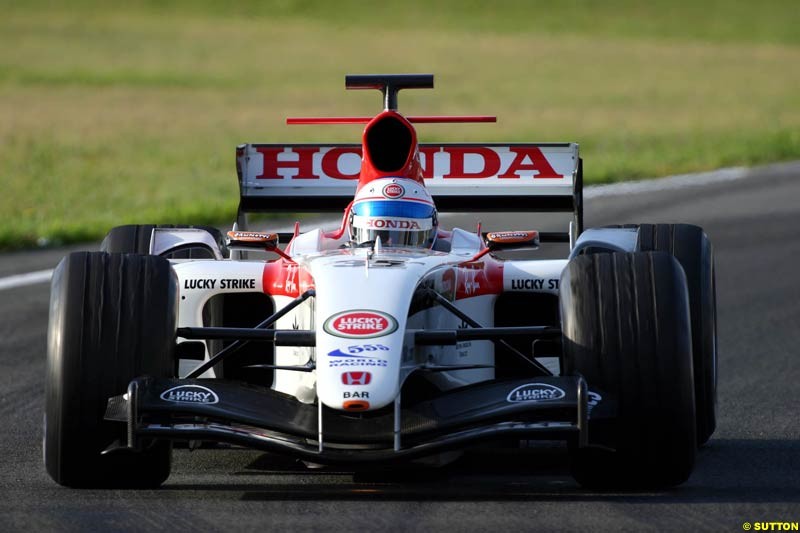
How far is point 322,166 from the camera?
11.1m

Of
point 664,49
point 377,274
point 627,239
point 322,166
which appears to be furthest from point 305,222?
point 664,49

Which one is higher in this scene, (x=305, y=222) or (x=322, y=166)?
(x=322, y=166)

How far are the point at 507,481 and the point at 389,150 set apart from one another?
8.51 ft

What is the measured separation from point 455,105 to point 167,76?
42.7 feet

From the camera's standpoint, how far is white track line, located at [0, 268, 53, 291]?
15.4 metres

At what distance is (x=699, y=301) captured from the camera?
8750mm

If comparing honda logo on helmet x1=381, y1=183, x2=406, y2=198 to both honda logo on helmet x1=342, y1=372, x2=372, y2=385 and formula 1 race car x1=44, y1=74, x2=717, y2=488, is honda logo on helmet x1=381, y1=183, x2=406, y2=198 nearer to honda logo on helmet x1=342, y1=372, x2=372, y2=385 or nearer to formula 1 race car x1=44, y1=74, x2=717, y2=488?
formula 1 race car x1=44, y1=74, x2=717, y2=488

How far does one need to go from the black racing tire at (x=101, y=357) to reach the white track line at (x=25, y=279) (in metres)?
7.98

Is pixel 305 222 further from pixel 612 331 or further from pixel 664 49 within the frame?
pixel 664 49

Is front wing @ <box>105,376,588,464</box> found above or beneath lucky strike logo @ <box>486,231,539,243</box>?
beneath

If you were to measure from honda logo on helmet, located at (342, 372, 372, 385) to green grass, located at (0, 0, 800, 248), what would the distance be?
1173 cm

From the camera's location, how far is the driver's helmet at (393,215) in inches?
361

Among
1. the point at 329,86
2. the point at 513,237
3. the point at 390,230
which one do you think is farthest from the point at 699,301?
the point at 329,86

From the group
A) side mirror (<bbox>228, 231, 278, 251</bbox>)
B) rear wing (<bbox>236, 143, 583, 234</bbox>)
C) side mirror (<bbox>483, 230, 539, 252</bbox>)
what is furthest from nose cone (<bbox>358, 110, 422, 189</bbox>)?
rear wing (<bbox>236, 143, 583, 234</bbox>)
